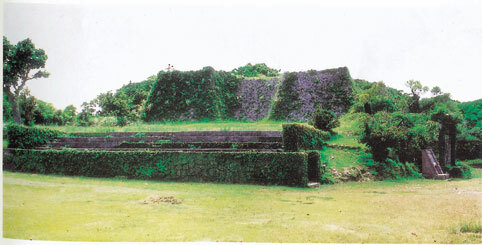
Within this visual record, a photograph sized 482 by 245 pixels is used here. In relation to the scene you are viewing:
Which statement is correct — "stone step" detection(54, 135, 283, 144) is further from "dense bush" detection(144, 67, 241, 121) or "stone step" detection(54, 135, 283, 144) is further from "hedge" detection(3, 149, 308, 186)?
"dense bush" detection(144, 67, 241, 121)

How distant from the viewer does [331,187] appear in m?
7.83

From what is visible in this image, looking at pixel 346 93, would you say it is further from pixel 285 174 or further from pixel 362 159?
pixel 285 174

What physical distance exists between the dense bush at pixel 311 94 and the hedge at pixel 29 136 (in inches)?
330

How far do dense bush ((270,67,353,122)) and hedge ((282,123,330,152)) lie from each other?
5.60 meters

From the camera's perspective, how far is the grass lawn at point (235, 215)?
481 centimetres

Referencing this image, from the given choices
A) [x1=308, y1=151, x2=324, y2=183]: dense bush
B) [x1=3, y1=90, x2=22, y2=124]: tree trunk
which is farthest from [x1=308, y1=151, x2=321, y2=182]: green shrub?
[x1=3, y1=90, x2=22, y2=124]: tree trunk

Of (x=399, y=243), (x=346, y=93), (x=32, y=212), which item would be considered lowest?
(x=399, y=243)

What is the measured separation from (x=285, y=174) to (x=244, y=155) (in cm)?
83

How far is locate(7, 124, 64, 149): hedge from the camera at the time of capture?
29.1 feet

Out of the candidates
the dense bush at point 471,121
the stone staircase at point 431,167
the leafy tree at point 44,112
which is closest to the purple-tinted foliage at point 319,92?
the stone staircase at point 431,167

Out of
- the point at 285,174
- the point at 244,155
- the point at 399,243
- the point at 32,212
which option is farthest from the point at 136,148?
the point at 399,243

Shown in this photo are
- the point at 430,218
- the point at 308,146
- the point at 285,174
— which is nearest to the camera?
the point at 430,218

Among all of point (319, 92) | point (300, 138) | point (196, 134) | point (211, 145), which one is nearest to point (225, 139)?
point (211, 145)

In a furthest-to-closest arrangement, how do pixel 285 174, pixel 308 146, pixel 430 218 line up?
pixel 308 146
pixel 285 174
pixel 430 218
